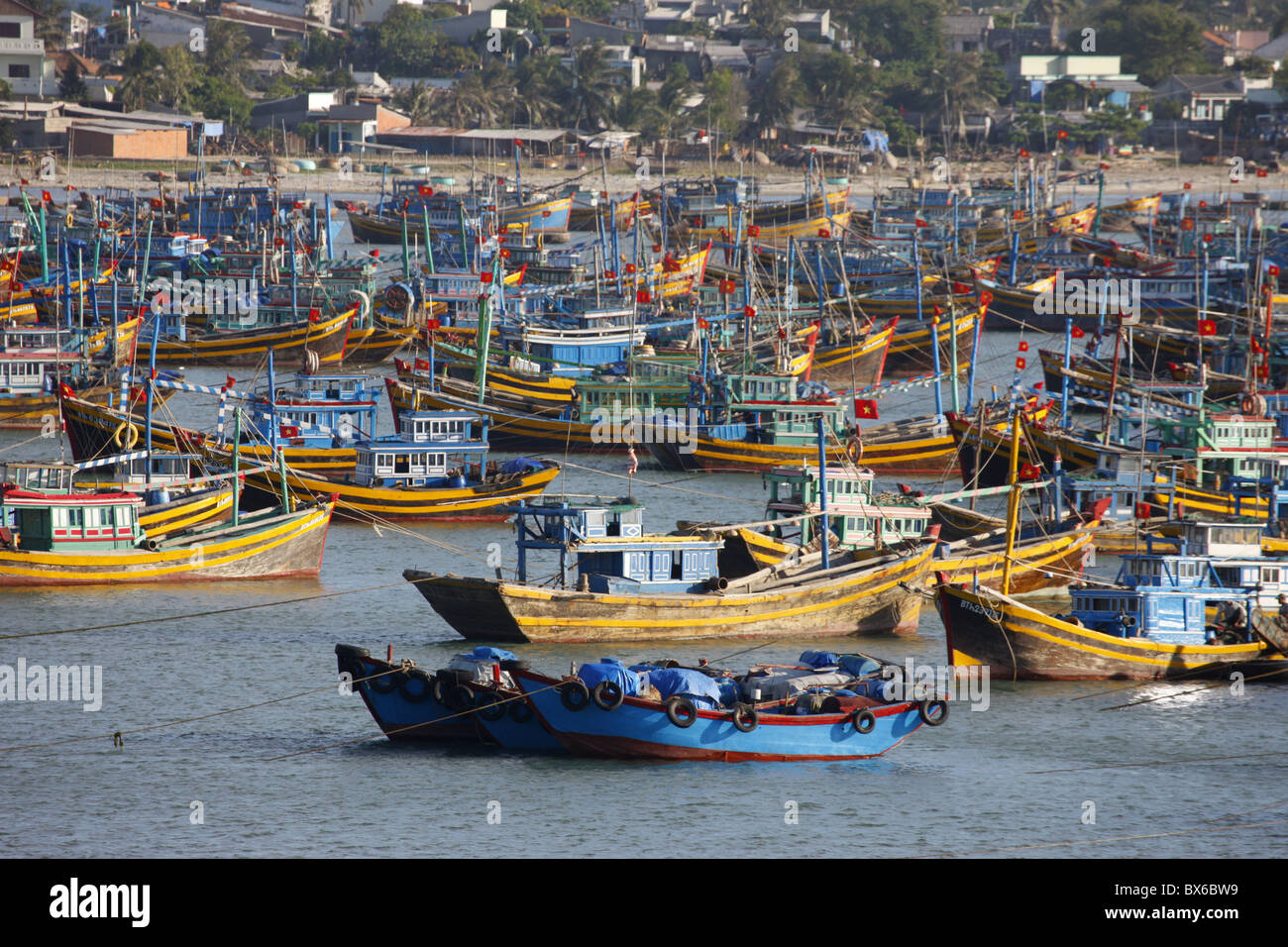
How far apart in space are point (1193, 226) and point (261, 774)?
94.6m

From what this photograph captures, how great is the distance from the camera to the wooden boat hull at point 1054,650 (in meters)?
39.2

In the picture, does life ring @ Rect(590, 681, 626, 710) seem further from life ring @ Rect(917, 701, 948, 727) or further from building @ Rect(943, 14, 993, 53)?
building @ Rect(943, 14, 993, 53)

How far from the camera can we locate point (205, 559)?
4756 cm

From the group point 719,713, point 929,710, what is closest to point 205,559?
point 719,713

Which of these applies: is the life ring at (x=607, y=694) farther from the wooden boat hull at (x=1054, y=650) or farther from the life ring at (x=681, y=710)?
the wooden boat hull at (x=1054, y=650)

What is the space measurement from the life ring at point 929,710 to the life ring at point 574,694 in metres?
5.74

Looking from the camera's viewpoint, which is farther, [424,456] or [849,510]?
[424,456]

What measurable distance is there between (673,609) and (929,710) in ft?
27.8

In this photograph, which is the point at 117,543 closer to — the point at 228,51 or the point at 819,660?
the point at 819,660

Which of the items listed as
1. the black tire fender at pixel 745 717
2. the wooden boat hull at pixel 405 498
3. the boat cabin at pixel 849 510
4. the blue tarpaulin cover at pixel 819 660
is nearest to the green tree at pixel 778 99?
the wooden boat hull at pixel 405 498

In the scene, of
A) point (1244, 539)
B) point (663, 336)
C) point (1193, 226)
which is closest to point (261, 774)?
point (1244, 539)

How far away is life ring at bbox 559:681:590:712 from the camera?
33188 mm

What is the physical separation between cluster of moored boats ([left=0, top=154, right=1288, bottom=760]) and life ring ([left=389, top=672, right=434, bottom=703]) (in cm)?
6

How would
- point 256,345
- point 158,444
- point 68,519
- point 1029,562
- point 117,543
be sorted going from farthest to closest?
point 256,345 → point 158,444 → point 117,543 → point 1029,562 → point 68,519
